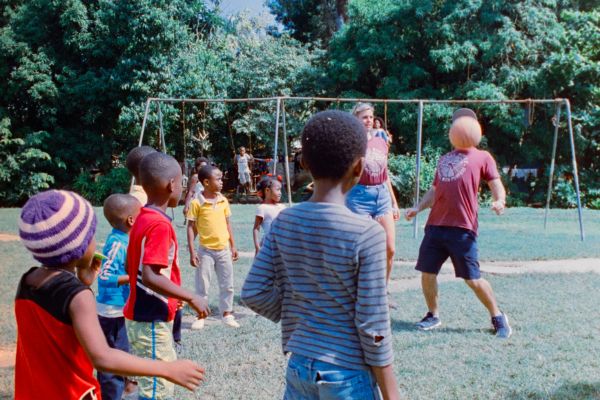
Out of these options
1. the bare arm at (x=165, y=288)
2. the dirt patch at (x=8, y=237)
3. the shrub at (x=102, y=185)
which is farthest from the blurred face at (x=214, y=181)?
the shrub at (x=102, y=185)

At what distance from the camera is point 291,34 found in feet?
107

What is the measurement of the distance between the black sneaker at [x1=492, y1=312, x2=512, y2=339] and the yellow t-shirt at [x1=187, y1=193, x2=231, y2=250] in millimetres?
2586

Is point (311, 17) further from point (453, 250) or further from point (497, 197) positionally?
point (453, 250)

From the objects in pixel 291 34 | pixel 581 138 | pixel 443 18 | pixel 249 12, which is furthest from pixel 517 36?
pixel 249 12

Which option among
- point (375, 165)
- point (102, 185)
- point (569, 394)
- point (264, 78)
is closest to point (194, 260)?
point (375, 165)

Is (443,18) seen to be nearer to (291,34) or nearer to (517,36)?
(517,36)

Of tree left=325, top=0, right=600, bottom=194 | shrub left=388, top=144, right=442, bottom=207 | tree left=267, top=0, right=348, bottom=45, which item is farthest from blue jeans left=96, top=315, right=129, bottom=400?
tree left=267, top=0, right=348, bottom=45

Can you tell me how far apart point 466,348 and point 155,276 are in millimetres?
3017

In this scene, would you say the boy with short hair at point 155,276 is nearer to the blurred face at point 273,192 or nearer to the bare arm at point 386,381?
the bare arm at point 386,381

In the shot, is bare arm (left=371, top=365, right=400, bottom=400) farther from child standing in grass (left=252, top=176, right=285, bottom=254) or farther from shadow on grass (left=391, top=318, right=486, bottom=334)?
child standing in grass (left=252, top=176, right=285, bottom=254)

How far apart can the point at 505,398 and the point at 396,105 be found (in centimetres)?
1958

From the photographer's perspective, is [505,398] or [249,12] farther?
[249,12]

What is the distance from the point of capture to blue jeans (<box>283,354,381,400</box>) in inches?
81.8

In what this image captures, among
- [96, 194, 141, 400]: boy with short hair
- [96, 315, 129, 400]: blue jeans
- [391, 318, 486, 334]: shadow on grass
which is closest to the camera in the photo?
[96, 315, 129, 400]: blue jeans
